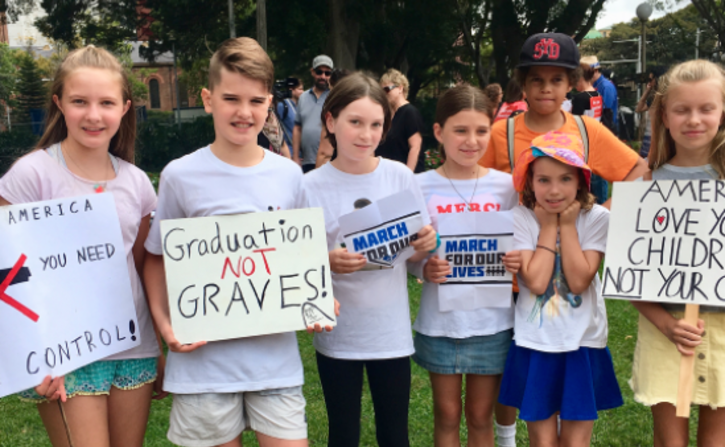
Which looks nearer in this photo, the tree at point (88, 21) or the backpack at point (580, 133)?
the backpack at point (580, 133)

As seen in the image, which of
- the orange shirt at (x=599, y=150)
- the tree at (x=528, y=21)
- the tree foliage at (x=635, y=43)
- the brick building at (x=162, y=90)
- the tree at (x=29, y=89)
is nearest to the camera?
the orange shirt at (x=599, y=150)

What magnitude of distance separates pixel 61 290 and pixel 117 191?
402 millimetres

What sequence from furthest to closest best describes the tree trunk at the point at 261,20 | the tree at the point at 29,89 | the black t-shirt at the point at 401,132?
1. the tree at the point at 29,89
2. the tree trunk at the point at 261,20
3. the black t-shirt at the point at 401,132

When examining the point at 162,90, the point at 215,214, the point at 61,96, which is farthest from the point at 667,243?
the point at 162,90

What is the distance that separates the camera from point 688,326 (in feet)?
7.68

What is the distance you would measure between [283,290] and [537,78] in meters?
1.61

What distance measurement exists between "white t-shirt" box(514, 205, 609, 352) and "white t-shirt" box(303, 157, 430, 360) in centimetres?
45

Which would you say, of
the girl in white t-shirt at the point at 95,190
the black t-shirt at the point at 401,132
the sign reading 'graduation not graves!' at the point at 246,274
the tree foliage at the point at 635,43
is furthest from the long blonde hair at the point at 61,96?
the tree foliage at the point at 635,43

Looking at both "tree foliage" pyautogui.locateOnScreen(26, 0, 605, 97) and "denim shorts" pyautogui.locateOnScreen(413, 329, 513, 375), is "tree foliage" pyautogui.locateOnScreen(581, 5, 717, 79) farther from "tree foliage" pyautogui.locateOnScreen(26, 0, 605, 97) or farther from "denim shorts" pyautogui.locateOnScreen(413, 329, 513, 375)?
"denim shorts" pyautogui.locateOnScreen(413, 329, 513, 375)

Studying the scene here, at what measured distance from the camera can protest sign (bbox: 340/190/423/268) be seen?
8.13 ft

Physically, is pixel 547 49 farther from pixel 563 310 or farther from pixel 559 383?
pixel 559 383

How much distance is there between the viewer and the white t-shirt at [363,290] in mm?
2584

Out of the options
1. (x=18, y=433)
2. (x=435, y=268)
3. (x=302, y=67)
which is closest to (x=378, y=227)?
(x=435, y=268)

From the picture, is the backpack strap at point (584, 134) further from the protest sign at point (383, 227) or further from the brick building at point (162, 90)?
the brick building at point (162, 90)
